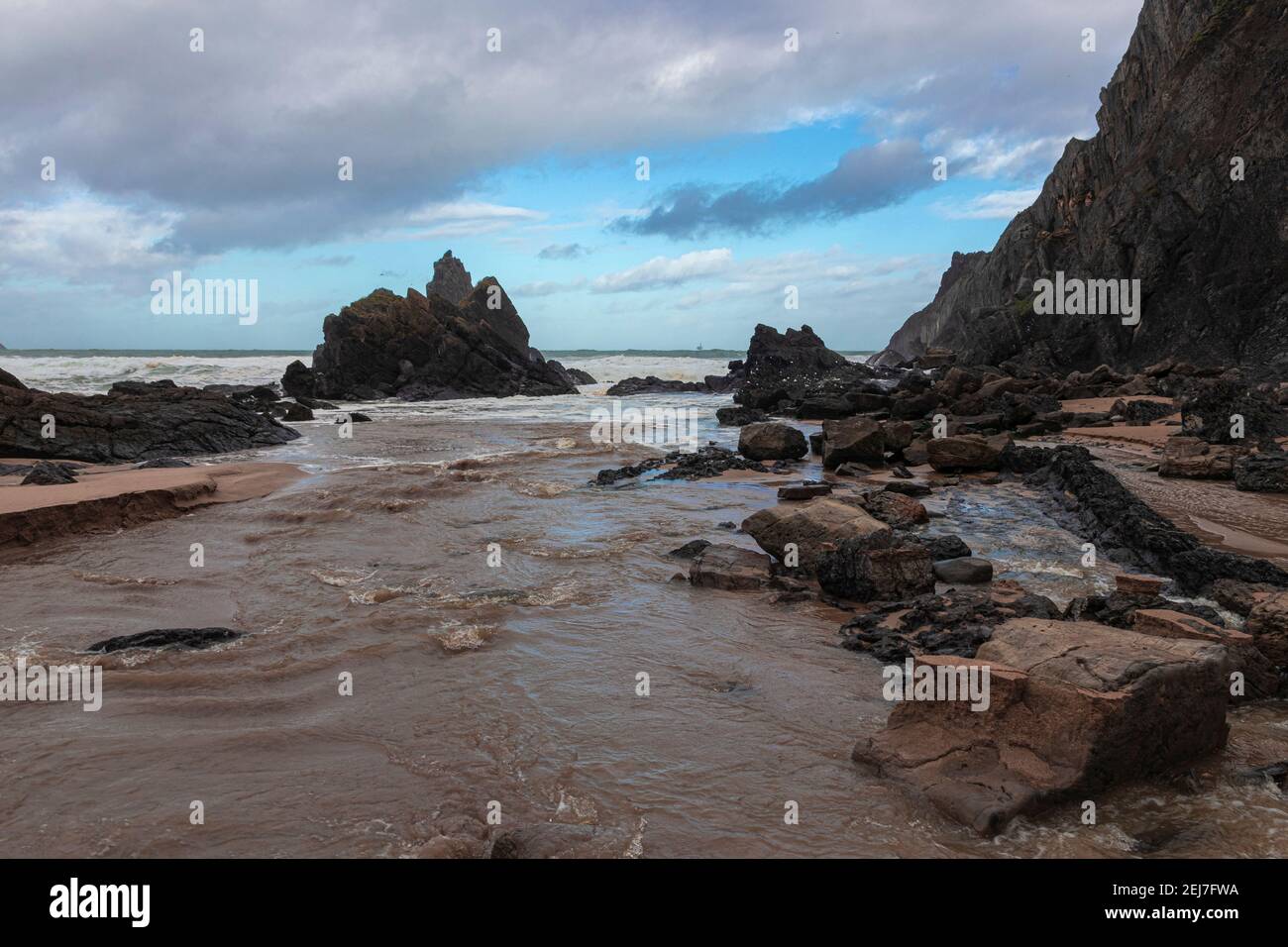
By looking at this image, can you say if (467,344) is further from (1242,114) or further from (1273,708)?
(1273,708)

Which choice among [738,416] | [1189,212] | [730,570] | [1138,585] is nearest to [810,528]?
[730,570]

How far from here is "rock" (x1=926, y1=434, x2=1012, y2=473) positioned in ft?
50.1

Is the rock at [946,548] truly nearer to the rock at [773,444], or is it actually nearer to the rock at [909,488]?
Answer: the rock at [909,488]

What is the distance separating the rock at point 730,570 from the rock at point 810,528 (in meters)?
0.50

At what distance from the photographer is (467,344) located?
161 ft

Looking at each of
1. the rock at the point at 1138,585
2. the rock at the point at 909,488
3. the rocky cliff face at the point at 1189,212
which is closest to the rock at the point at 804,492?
the rock at the point at 909,488

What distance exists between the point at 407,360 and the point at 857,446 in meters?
37.5

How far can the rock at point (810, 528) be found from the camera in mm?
8477

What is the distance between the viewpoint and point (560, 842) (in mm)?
3309

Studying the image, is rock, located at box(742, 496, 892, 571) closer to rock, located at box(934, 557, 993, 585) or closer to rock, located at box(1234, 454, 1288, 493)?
rock, located at box(934, 557, 993, 585)

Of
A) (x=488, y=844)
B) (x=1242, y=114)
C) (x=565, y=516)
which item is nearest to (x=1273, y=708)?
(x=488, y=844)

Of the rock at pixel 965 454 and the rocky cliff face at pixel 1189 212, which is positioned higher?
the rocky cliff face at pixel 1189 212

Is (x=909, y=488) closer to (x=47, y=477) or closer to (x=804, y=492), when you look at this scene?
(x=804, y=492)

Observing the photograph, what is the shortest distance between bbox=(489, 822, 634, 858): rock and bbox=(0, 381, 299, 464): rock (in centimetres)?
1872
